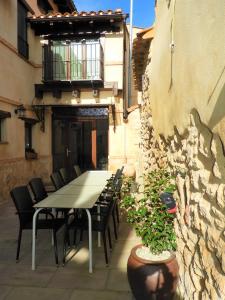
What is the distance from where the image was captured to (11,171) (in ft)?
27.4

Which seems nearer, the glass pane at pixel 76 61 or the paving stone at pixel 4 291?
the paving stone at pixel 4 291

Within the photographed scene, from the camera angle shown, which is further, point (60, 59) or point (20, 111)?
point (60, 59)

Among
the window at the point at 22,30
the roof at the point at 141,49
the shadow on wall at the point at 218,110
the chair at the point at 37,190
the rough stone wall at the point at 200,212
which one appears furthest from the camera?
the window at the point at 22,30

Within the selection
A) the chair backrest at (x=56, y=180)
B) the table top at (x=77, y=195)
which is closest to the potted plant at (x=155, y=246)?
the table top at (x=77, y=195)

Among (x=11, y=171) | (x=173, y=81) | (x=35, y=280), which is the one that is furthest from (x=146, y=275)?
(x=11, y=171)

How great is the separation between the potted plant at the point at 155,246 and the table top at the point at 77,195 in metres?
0.94

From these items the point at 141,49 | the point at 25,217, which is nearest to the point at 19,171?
the point at 25,217

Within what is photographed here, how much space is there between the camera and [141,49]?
5.56 metres

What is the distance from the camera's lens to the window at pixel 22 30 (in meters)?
9.30

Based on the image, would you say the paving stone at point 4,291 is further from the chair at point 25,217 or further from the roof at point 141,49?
the roof at point 141,49

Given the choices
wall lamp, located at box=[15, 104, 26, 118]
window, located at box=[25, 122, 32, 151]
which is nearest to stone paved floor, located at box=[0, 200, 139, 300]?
wall lamp, located at box=[15, 104, 26, 118]

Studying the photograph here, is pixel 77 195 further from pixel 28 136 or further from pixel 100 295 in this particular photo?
pixel 28 136

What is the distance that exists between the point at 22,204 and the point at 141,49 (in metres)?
3.34

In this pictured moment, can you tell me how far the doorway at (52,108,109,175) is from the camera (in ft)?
35.7
